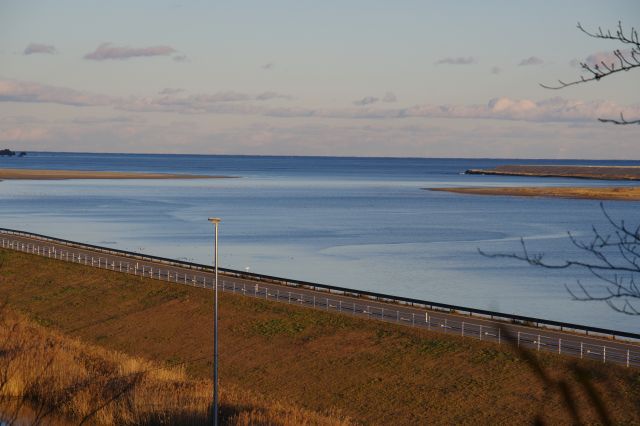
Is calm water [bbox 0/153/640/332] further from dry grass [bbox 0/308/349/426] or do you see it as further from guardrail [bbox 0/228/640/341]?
dry grass [bbox 0/308/349/426]

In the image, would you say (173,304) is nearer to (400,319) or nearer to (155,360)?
(155,360)

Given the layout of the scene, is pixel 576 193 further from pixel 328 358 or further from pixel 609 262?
pixel 609 262

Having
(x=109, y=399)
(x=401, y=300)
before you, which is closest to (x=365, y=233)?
(x=401, y=300)

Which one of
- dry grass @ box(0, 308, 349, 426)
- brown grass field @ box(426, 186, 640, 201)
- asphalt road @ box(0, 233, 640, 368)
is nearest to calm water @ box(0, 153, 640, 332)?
asphalt road @ box(0, 233, 640, 368)

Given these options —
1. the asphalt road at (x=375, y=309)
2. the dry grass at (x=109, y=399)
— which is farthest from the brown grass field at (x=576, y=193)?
the dry grass at (x=109, y=399)

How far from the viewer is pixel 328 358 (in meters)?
46.3

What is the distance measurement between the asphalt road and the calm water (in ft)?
11.0

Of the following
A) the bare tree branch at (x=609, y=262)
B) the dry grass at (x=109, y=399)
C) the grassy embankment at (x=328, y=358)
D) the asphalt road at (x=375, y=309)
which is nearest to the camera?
the bare tree branch at (x=609, y=262)

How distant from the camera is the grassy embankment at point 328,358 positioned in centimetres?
3739

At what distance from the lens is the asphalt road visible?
4119 centimetres

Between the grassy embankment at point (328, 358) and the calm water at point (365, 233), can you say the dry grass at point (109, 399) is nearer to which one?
the grassy embankment at point (328, 358)

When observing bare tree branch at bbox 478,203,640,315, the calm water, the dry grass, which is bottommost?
the calm water

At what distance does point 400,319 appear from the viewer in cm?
4972

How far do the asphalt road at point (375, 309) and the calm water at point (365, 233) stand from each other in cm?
335
